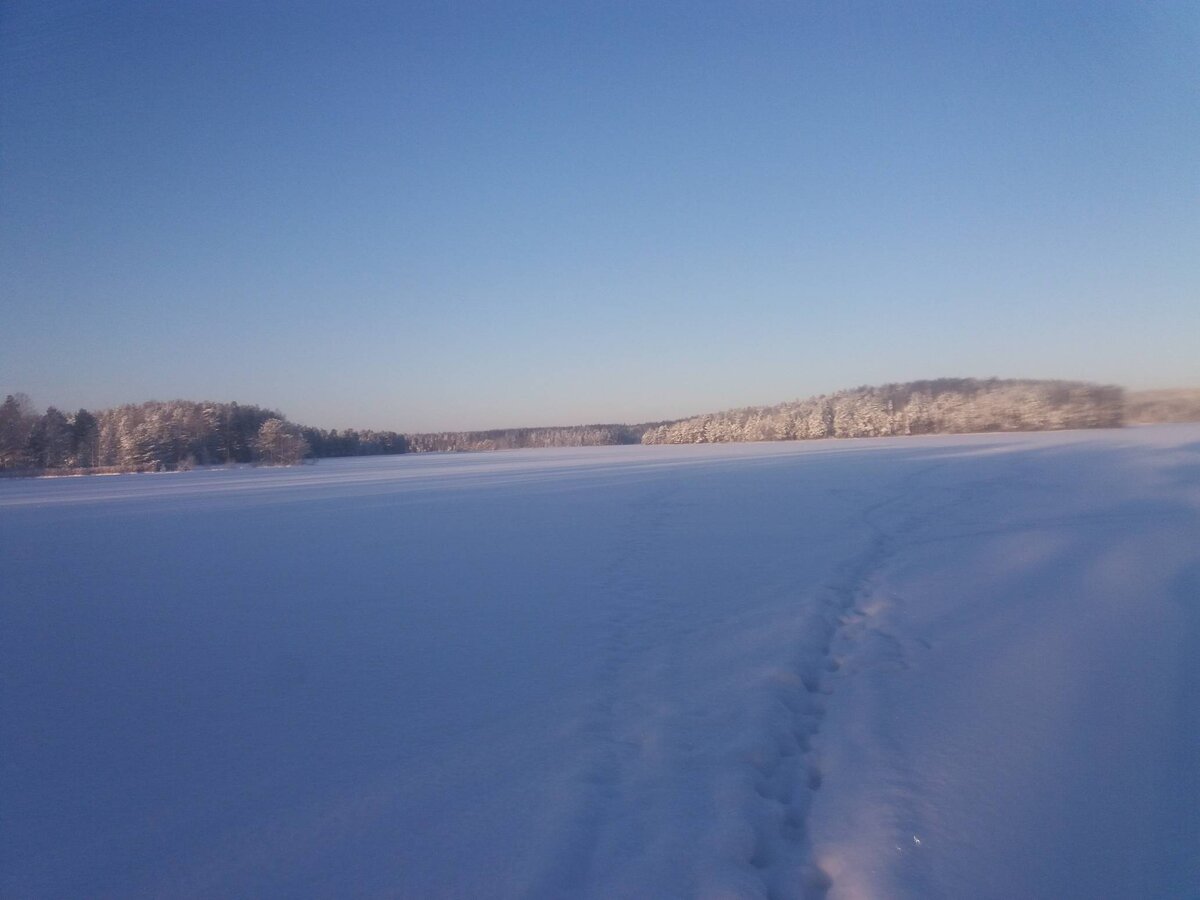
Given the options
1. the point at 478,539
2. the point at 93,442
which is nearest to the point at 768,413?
the point at 93,442

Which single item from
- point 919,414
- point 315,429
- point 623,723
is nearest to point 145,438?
point 315,429

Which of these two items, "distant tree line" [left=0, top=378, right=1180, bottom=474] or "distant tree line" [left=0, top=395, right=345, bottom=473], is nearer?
"distant tree line" [left=0, top=378, right=1180, bottom=474]

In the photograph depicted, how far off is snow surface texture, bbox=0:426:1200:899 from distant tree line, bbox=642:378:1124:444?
19132 millimetres

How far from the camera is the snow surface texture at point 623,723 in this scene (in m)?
2.71

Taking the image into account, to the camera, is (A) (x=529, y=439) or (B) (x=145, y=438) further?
(A) (x=529, y=439)

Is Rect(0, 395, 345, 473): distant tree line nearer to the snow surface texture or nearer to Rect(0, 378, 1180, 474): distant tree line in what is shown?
Rect(0, 378, 1180, 474): distant tree line

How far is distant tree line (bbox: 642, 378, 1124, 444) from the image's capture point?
2772 centimetres

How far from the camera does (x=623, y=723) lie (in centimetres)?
393

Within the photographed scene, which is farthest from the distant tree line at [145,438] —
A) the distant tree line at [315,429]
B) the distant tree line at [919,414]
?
the distant tree line at [919,414]

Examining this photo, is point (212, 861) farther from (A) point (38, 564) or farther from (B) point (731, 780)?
(A) point (38, 564)

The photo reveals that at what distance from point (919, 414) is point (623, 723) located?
59.8 meters

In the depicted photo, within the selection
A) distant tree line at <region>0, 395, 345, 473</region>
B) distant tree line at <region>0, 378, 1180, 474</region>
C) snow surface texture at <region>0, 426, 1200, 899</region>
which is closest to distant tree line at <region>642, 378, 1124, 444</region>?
distant tree line at <region>0, 378, 1180, 474</region>

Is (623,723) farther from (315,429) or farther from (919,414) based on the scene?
(315,429)

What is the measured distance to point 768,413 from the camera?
7775 centimetres
